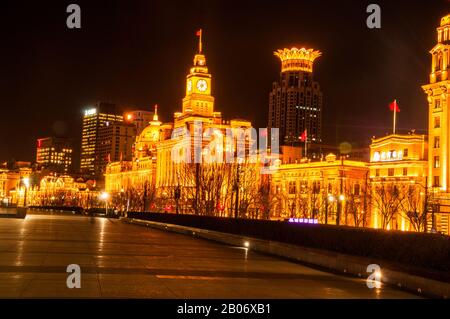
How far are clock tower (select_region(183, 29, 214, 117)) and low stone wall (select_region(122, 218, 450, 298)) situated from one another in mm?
117313

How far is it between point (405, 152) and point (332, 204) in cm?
1983

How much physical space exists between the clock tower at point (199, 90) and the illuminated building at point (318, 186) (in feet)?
122

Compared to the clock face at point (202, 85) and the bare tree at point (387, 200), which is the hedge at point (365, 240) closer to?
the bare tree at point (387, 200)

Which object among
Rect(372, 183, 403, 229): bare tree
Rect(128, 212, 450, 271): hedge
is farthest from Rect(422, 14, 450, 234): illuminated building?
Rect(128, 212, 450, 271): hedge

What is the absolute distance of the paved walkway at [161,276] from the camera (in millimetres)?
16328

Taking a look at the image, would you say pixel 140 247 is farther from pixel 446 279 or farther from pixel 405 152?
pixel 405 152

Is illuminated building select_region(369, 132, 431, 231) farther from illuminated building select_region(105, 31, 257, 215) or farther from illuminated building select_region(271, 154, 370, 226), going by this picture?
illuminated building select_region(105, 31, 257, 215)

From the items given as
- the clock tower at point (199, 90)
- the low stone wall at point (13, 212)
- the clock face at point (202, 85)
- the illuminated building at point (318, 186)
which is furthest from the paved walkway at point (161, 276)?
the clock face at point (202, 85)

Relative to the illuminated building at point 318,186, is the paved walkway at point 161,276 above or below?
below

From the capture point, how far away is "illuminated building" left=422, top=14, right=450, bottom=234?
77.0 meters

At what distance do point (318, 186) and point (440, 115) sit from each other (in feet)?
123

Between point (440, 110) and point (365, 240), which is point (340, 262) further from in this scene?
point (440, 110)

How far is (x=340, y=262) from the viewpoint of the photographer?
2372cm
